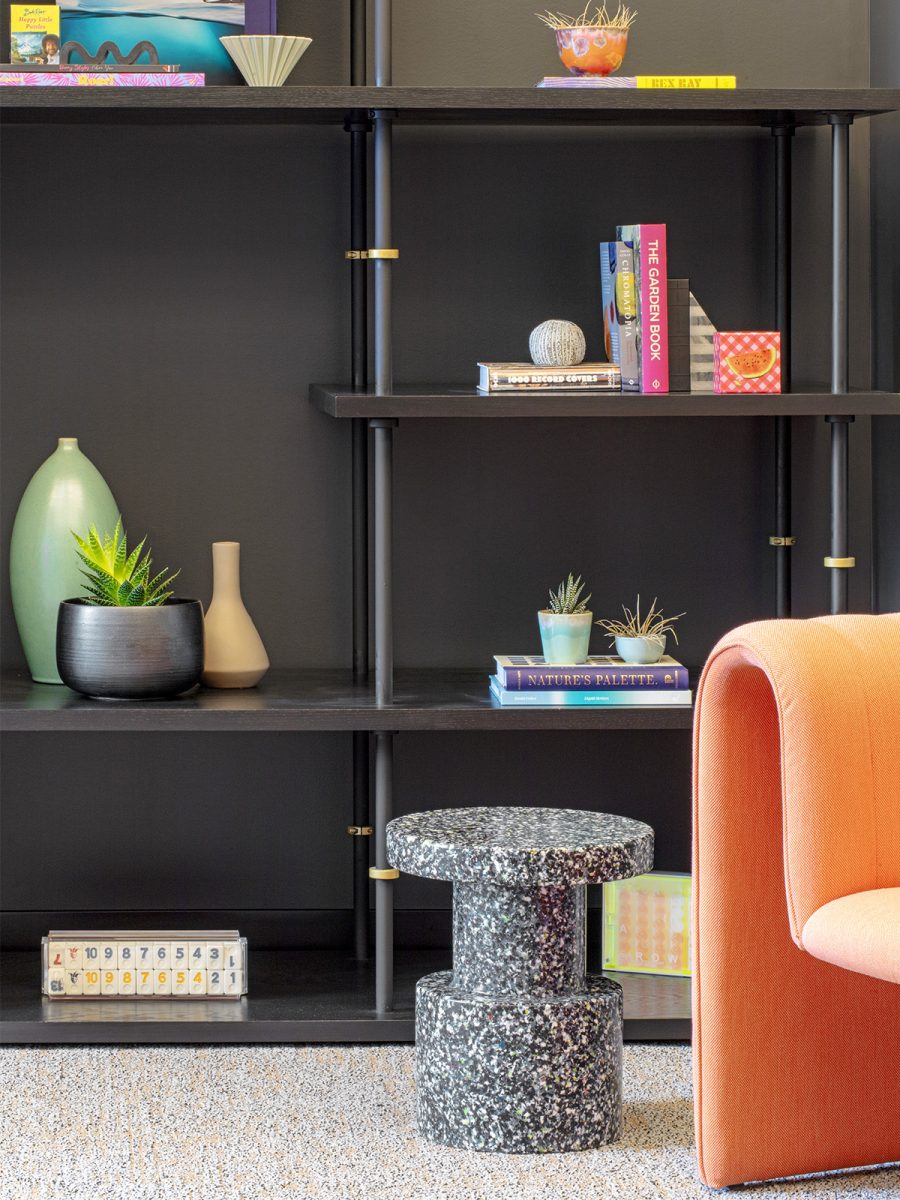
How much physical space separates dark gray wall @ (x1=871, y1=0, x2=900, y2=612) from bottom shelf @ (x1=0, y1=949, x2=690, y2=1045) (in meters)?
0.87

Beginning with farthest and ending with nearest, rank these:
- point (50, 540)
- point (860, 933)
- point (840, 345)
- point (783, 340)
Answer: point (783, 340) → point (50, 540) → point (840, 345) → point (860, 933)

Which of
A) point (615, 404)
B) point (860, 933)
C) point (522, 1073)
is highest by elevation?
point (615, 404)

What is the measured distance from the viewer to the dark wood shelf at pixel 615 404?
272 centimetres

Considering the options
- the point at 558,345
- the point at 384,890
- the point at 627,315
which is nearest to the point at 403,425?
the point at 558,345

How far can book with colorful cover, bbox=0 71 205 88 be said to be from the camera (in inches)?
107

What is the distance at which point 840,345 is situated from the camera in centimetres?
280

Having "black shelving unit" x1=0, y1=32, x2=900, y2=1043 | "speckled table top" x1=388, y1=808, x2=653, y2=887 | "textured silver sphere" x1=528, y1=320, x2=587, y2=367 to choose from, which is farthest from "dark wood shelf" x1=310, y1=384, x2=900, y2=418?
"speckled table top" x1=388, y1=808, x2=653, y2=887

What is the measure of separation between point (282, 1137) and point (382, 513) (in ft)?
3.28

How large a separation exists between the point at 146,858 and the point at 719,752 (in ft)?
4.75

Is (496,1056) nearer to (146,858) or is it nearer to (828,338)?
(146,858)

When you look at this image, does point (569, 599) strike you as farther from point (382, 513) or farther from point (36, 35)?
point (36, 35)

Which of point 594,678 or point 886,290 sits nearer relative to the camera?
point 594,678

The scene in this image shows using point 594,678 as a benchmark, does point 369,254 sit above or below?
above

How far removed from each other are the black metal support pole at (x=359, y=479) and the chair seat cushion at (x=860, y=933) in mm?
1290
